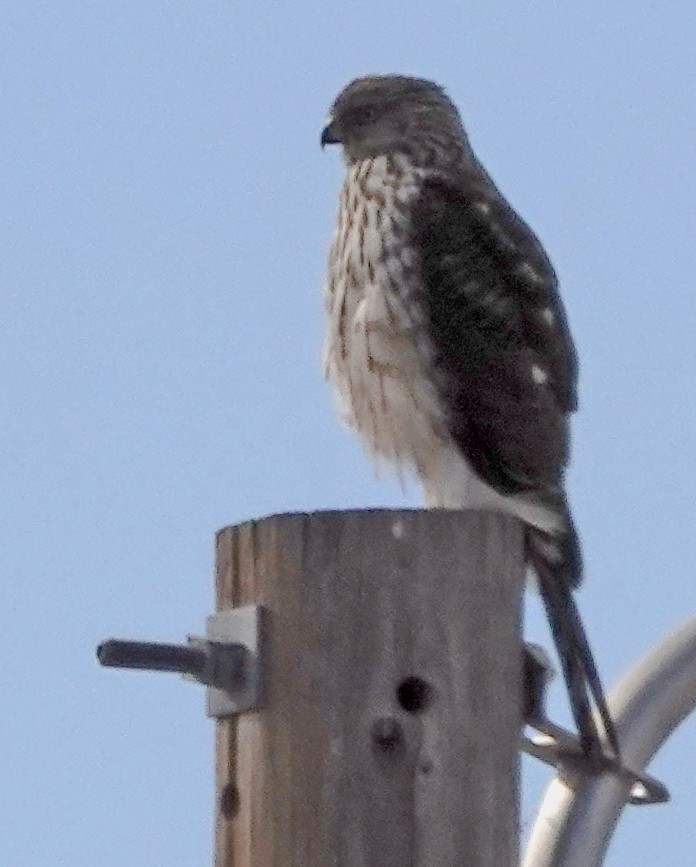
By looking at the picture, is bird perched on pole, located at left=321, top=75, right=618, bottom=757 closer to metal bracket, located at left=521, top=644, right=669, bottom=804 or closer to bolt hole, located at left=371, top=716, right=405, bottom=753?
metal bracket, located at left=521, top=644, right=669, bottom=804

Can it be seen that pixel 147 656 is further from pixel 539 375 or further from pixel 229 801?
pixel 539 375

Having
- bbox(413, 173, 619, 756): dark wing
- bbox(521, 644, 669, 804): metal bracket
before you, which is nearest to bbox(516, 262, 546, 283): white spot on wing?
bbox(413, 173, 619, 756): dark wing

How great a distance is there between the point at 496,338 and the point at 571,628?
4.49 feet

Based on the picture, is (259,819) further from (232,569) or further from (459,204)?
(459,204)

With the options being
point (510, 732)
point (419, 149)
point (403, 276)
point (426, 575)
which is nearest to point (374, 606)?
point (426, 575)

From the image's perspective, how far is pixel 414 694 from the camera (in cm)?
320

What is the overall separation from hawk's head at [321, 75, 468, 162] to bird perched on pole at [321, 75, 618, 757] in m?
0.43

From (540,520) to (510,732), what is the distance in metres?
2.18

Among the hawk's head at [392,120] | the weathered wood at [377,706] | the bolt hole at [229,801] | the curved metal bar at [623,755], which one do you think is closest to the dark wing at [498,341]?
the hawk's head at [392,120]

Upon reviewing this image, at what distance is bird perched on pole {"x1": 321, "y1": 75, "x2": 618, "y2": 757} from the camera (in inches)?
223

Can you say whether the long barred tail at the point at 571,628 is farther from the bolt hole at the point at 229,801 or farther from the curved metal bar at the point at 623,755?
the bolt hole at the point at 229,801

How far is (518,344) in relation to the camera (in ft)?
19.4

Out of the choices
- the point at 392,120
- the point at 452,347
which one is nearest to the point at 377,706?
the point at 452,347

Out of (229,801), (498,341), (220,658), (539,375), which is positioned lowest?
(229,801)
